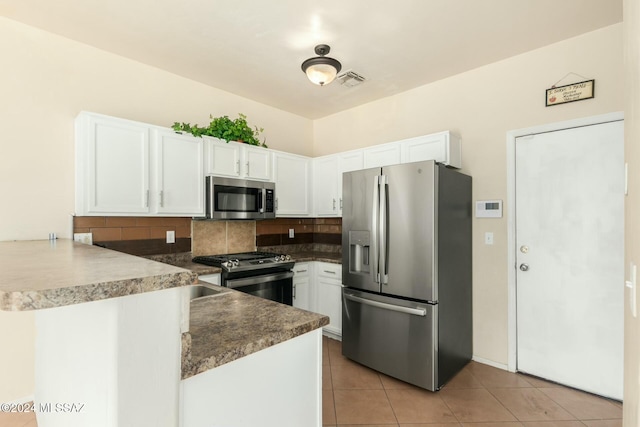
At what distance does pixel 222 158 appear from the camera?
125 inches

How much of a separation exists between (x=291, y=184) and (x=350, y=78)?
134cm

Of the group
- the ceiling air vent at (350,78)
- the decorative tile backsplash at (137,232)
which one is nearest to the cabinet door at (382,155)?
the ceiling air vent at (350,78)

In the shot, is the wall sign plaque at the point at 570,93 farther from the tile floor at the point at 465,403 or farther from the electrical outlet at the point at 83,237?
the electrical outlet at the point at 83,237

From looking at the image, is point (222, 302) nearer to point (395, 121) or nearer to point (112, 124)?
point (112, 124)

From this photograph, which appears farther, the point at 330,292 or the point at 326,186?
the point at 326,186

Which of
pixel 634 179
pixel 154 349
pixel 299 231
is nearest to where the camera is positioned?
pixel 154 349

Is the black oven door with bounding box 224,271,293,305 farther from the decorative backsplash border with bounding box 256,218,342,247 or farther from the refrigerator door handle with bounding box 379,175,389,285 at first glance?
the refrigerator door handle with bounding box 379,175,389,285

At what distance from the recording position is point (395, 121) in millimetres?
3715

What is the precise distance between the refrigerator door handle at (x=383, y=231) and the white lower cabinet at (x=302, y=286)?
45.1 inches

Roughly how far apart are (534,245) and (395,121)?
1.91 meters

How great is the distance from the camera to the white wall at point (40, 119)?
233cm

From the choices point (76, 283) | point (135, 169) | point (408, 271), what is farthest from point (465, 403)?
point (135, 169)

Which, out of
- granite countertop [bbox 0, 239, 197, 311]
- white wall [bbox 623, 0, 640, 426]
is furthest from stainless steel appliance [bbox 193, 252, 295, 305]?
white wall [bbox 623, 0, 640, 426]

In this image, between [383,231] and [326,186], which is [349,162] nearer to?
[326,186]
